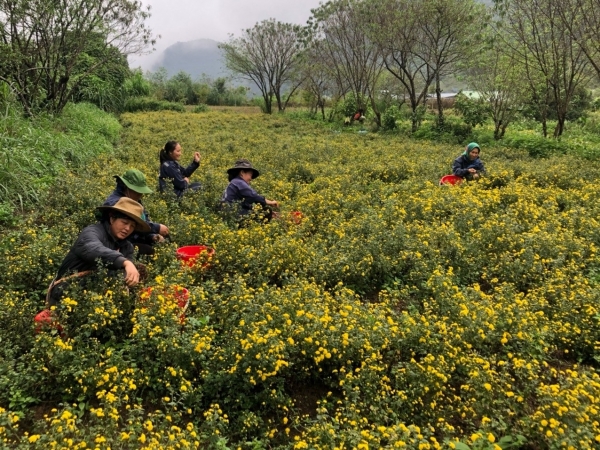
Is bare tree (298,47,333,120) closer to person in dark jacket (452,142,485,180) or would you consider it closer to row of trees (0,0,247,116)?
row of trees (0,0,247,116)

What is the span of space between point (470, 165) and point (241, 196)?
5537mm

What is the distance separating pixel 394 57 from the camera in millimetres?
20281

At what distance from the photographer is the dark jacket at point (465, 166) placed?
8734 mm

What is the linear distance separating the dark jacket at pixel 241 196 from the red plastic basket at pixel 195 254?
4.12 feet

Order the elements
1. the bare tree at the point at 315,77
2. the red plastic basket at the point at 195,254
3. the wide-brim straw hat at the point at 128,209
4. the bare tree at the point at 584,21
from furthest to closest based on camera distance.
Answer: the bare tree at the point at 315,77 < the bare tree at the point at 584,21 < the red plastic basket at the point at 195,254 < the wide-brim straw hat at the point at 128,209

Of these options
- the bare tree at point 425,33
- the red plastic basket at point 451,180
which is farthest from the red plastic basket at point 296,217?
the bare tree at point 425,33

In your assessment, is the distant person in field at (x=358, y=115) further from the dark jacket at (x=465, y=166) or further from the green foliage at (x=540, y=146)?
the dark jacket at (x=465, y=166)

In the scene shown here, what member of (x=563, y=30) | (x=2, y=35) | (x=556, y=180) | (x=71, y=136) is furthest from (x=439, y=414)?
(x=563, y=30)

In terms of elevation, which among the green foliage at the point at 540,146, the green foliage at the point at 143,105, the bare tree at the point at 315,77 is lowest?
the green foliage at the point at 540,146

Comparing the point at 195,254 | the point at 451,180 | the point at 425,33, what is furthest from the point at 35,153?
the point at 425,33

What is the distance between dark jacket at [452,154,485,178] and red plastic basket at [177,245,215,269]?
6119mm

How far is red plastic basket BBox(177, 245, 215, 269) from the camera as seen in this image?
4.74 metres

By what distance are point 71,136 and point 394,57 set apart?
15911 mm

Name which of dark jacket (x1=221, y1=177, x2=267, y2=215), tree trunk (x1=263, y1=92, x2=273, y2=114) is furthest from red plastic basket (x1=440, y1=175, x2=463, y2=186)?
tree trunk (x1=263, y1=92, x2=273, y2=114)
